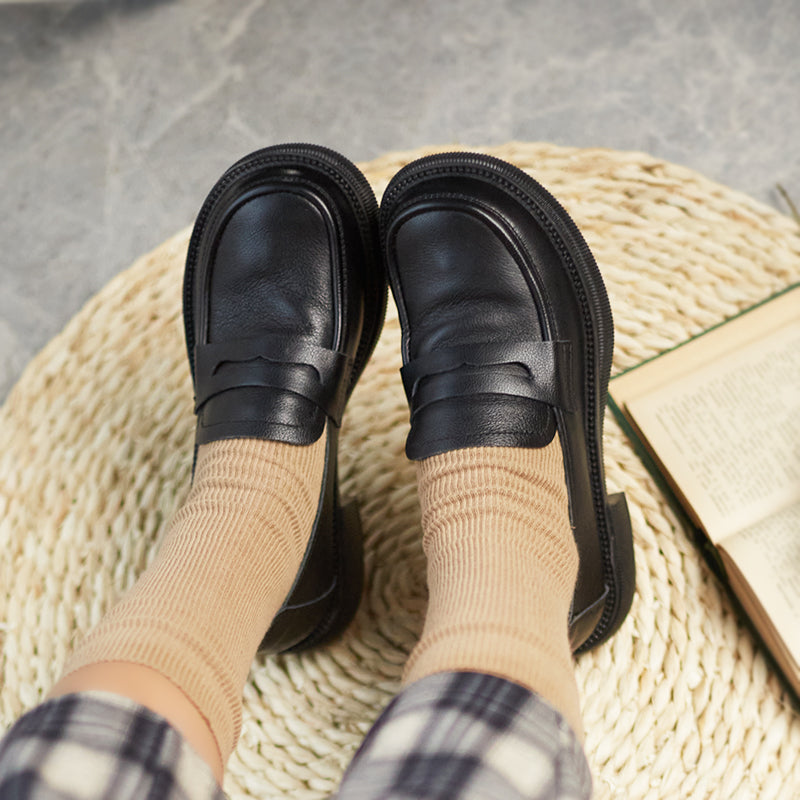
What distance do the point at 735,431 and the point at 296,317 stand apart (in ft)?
1.44

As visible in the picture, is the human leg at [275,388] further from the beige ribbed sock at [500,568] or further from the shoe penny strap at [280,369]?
the beige ribbed sock at [500,568]

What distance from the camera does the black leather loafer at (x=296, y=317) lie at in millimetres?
673

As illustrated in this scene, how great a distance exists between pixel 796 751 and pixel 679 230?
52 cm

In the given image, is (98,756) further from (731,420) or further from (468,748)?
(731,420)

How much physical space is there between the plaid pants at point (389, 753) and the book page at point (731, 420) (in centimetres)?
38

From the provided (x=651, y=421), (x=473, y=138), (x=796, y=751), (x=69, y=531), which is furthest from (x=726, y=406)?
(x=69, y=531)

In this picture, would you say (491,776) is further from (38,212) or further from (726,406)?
(38,212)

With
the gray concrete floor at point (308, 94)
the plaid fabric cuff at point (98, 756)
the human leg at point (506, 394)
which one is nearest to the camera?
→ the plaid fabric cuff at point (98, 756)

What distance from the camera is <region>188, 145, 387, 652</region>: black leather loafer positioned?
67 centimetres

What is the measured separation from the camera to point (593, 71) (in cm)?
108

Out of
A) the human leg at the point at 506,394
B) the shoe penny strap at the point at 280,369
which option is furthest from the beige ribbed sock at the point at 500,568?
the shoe penny strap at the point at 280,369

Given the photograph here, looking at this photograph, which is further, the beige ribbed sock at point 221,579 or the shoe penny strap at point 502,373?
the shoe penny strap at point 502,373

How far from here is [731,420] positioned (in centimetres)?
74

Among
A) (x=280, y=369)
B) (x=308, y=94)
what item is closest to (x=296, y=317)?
(x=280, y=369)
